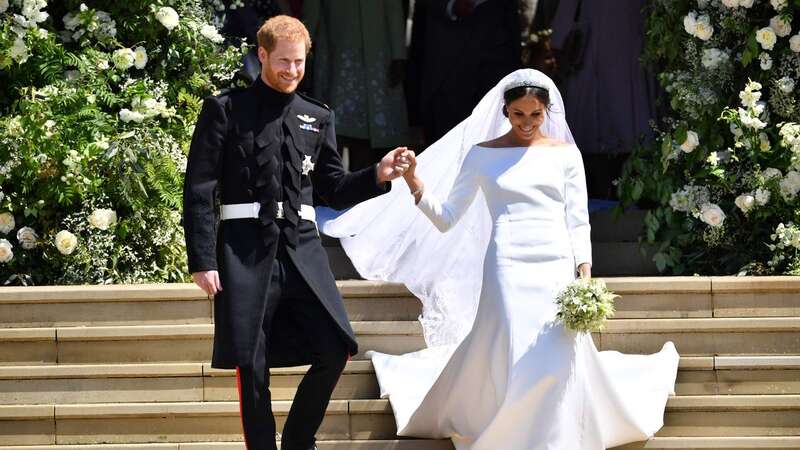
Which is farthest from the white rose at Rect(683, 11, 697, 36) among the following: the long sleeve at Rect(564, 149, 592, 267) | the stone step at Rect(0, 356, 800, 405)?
the long sleeve at Rect(564, 149, 592, 267)

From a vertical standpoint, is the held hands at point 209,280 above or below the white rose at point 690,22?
below

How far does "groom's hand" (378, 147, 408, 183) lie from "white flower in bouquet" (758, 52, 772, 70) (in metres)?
3.13

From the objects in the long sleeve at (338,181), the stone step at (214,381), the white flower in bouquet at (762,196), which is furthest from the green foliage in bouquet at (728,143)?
the long sleeve at (338,181)

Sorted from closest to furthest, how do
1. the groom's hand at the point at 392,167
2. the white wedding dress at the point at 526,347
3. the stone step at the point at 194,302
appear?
the groom's hand at the point at 392,167 → the white wedding dress at the point at 526,347 → the stone step at the point at 194,302

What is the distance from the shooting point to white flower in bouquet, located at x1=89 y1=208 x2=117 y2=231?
7.71 metres

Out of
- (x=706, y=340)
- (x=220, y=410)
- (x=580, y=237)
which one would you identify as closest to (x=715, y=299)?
(x=706, y=340)

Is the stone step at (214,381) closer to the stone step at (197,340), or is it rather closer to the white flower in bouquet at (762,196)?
the stone step at (197,340)

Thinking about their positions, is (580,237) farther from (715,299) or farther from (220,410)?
(220,410)

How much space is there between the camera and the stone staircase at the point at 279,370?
6660 millimetres

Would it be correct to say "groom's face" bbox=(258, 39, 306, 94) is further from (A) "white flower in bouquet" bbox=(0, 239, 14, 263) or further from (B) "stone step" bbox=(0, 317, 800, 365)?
(A) "white flower in bouquet" bbox=(0, 239, 14, 263)

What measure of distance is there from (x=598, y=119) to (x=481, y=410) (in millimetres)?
4559

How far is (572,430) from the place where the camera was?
5895mm

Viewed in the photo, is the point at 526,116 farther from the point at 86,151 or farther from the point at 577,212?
the point at 86,151

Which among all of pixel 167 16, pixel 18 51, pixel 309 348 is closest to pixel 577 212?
pixel 309 348
